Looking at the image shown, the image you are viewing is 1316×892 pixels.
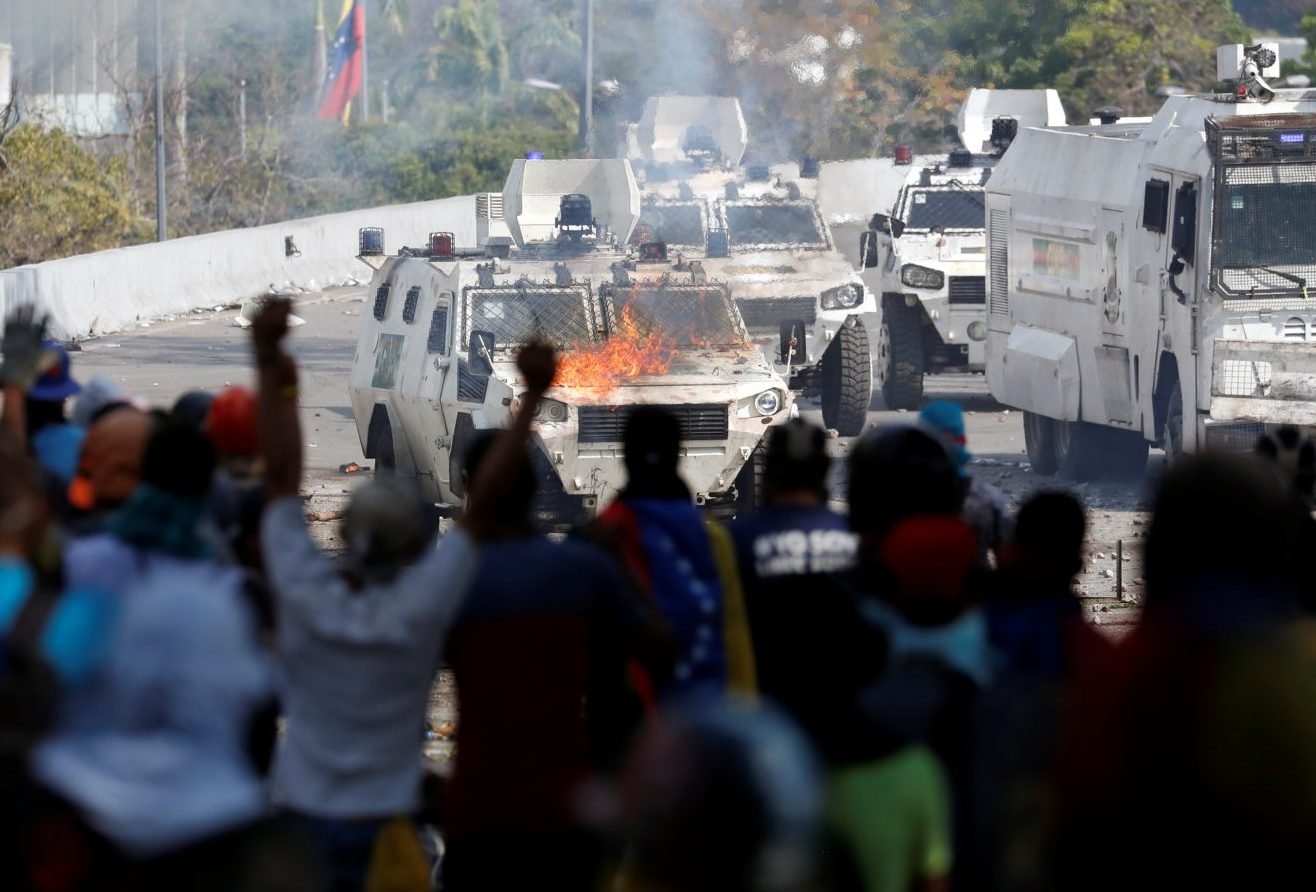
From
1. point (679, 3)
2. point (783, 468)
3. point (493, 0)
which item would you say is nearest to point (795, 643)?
point (783, 468)

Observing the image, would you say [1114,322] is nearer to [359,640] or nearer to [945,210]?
[945,210]

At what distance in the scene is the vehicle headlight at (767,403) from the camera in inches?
489

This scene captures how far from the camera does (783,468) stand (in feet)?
17.0

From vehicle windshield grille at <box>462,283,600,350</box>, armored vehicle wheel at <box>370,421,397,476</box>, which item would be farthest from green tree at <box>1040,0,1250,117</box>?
vehicle windshield grille at <box>462,283,600,350</box>

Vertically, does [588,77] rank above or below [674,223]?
above

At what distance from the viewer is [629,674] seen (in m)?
5.05

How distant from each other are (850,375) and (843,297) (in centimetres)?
58

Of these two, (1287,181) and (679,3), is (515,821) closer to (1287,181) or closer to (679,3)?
(1287,181)

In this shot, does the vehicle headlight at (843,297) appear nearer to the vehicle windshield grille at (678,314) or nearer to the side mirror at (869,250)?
the side mirror at (869,250)

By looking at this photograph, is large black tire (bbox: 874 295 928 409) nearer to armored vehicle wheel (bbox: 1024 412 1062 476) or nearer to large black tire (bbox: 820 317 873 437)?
large black tire (bbox: 820 317 873 437)

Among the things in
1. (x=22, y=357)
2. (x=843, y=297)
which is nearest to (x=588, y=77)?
(x=843, y=297)

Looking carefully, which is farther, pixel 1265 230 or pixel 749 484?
pixel 1265 230

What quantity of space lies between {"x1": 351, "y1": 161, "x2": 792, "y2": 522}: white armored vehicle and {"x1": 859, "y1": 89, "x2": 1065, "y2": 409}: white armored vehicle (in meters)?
4.98

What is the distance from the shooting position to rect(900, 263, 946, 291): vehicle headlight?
63.2ft
